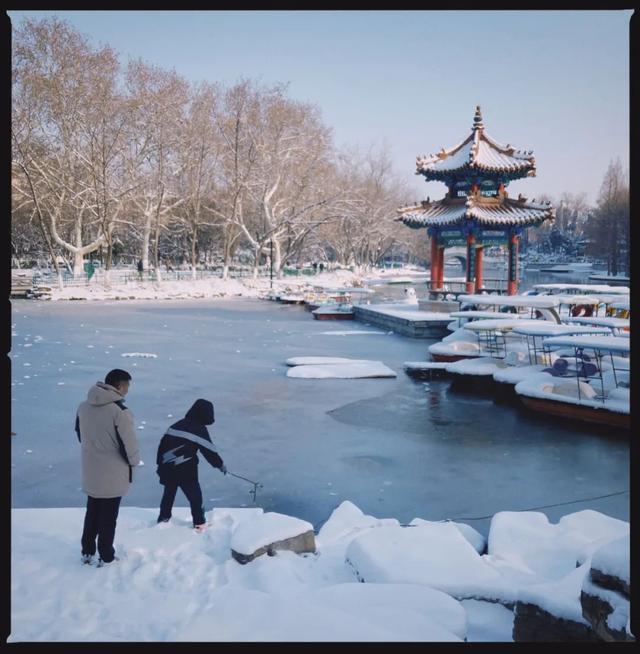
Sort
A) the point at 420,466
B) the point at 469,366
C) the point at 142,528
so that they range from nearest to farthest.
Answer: the point at 142,528 < the point at 420,466 < the point at 469,366

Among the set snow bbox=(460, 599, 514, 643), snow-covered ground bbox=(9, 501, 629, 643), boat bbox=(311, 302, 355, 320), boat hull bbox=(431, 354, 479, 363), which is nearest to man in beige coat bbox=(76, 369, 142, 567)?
snow-covered ground bbox=(9, 501, 629, 643)

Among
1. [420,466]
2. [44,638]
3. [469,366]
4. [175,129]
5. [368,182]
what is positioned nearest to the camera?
[44,638]

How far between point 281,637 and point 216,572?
2261 millimetres

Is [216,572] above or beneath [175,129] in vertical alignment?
beneath

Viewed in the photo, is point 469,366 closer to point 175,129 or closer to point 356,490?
point 356,490

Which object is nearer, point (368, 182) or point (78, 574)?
point (78, 574)

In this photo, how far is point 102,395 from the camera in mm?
4348

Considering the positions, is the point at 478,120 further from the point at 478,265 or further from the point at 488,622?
the point at 488,622

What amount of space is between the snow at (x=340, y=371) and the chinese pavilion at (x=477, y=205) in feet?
41.3

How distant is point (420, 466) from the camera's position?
8.20 meters

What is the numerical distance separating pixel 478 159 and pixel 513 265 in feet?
15.8

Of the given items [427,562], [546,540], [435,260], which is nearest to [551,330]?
[546,540]
